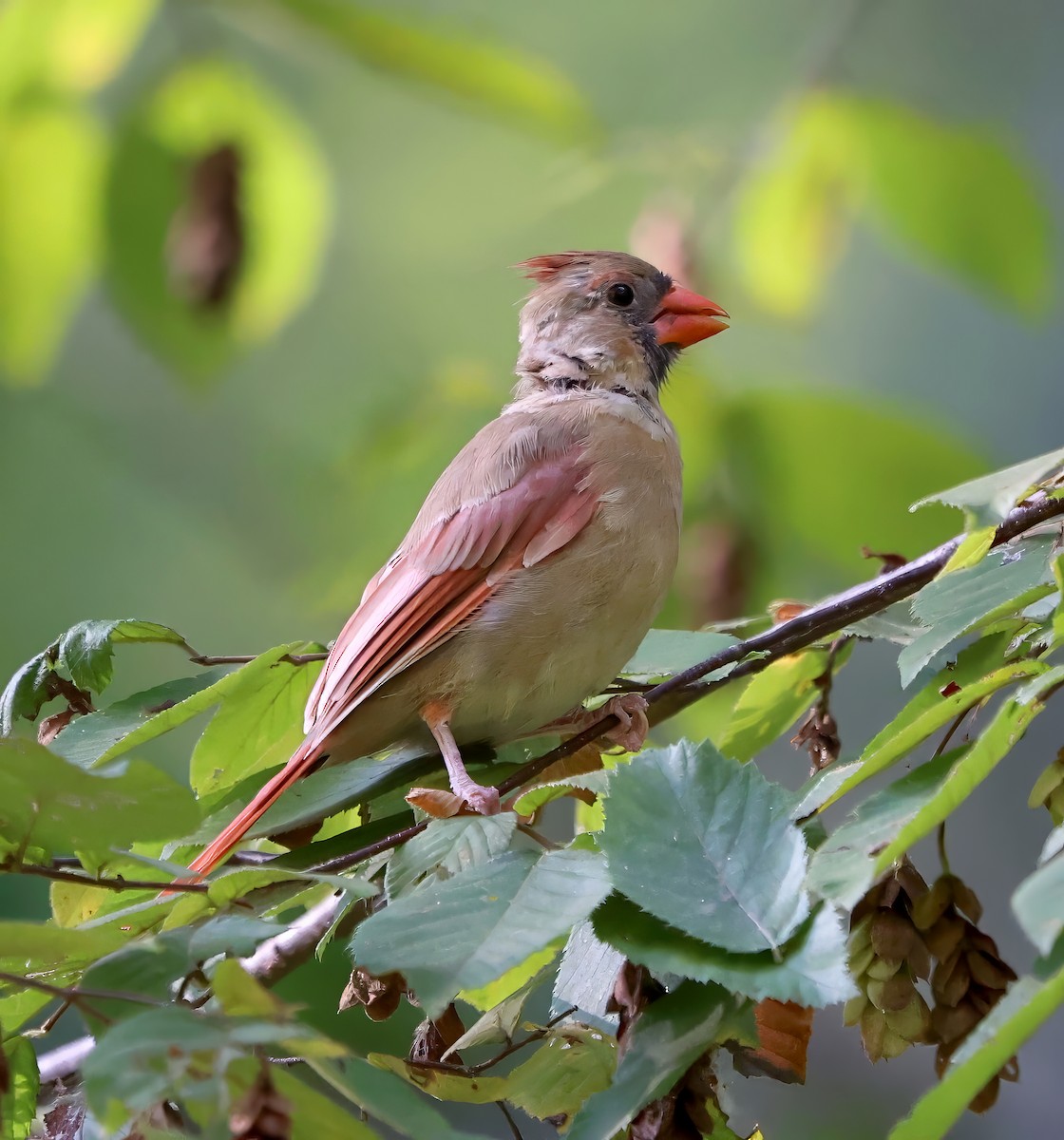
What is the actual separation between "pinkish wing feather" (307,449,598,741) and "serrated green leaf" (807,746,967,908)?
0.71m

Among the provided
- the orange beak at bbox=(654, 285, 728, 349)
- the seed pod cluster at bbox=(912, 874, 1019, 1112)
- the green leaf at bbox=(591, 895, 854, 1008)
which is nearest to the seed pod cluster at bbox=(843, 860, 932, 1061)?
the seed pod cluster at bbox=(912, 874, 1019, 1112)

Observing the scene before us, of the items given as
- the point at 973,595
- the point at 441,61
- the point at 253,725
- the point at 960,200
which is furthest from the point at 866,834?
the point at 960,200

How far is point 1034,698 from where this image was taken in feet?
2.86

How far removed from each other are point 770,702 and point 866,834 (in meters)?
0.55

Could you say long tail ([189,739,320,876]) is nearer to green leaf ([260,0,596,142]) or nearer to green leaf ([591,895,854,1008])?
green leaf ([591,895,854,1008])

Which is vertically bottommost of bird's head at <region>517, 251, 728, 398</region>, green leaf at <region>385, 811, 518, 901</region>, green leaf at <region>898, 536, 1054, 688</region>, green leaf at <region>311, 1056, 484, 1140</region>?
green leaf at <region>311, 1056, 484, 1140</region>

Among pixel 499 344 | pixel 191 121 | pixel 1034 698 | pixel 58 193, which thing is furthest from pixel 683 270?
pixel 499 344

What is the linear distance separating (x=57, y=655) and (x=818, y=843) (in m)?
0.78

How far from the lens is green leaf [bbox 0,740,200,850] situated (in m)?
0.83

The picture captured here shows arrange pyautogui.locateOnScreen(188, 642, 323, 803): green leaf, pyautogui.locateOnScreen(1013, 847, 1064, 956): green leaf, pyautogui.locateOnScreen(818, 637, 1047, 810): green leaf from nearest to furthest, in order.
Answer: pyautogui.locateOnScreen(1013, 847, 1064, 956): green leaf → pyautogui.locateOnScreen(818, 637, 1047, 810): green leaf → pyautogui.locateOnScreen(188, 642, 323, 803): green leaf

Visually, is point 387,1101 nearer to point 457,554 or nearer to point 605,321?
point 457,554

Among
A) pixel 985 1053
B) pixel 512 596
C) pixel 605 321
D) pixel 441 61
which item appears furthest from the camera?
pixel 441 61

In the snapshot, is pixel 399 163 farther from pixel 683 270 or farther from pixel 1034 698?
pixel 1034 698

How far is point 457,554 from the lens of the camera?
1.69 metres
